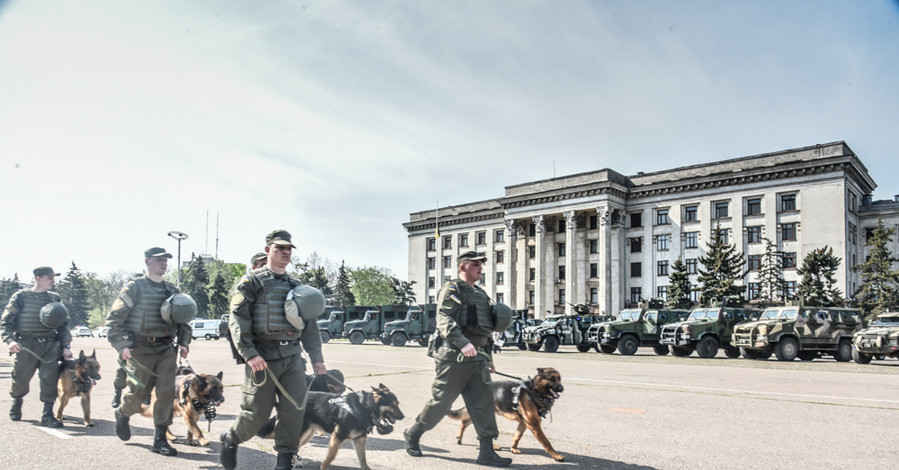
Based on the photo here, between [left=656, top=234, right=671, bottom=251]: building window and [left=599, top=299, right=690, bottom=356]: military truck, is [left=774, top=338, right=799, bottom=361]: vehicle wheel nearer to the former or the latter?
[left=599, top=299, right=690, bottom=356]: military truck

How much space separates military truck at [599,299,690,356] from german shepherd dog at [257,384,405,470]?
2328cm

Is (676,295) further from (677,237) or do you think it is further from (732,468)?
(732,468)

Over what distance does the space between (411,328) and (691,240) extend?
35.6m

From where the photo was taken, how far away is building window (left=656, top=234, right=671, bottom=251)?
63594 mm

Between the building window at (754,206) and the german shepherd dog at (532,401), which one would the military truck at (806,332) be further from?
the building window at (754,206)

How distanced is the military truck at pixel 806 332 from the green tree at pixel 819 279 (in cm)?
2730

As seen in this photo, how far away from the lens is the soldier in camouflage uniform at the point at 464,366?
19.4ft

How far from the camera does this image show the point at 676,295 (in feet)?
182

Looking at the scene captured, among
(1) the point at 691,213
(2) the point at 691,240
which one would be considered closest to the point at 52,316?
(2) the point at 691,240

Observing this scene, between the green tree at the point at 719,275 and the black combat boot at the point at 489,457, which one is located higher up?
the green tree at the point at 719,275

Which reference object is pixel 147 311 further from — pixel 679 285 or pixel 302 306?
pixel 679 285

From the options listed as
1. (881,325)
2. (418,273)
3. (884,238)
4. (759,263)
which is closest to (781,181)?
(759,263)


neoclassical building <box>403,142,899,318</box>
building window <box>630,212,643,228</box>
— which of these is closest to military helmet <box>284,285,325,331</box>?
neoclassical building <box>403,142,899,318</box>

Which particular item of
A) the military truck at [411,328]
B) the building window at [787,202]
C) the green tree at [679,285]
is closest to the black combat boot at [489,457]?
the military truck at [411,328]
